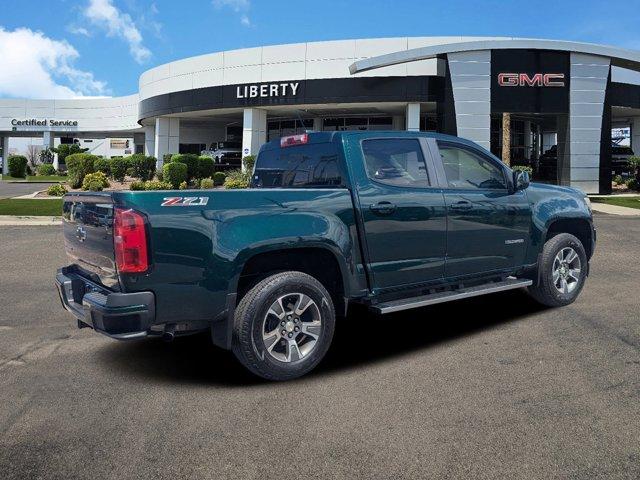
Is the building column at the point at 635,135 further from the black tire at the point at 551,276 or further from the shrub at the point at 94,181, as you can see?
the black tire at the point at 551,276

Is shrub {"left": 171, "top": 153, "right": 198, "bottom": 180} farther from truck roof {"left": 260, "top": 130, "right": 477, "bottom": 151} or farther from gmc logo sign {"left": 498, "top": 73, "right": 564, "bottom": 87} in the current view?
truck roof {"left": 260, "top": 130, "right": 477, "bottom": 151}

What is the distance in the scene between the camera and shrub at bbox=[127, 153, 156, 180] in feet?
107

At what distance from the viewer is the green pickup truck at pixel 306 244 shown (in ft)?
12.6

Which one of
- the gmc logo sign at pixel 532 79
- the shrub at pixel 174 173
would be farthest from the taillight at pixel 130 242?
the gmc logo sign at pixel 532 79

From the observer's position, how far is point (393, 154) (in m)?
5.16

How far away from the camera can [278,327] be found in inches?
167

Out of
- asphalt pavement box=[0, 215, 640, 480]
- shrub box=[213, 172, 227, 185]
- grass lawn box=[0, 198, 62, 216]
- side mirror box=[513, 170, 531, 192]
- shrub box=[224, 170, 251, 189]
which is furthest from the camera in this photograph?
shrub box=[213, 172, 227, 185]

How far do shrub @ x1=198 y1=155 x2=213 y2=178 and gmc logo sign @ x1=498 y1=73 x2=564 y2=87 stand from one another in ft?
50.2

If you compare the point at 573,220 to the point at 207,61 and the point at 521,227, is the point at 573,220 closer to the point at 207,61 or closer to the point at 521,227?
the point at 521,227

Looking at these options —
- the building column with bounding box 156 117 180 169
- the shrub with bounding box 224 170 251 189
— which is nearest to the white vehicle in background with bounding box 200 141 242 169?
the building column with bounding box 156 117 180 169

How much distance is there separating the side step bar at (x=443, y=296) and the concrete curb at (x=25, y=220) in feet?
42.9

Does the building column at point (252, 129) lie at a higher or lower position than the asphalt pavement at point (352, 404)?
higher

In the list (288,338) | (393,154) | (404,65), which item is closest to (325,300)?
(288,338)

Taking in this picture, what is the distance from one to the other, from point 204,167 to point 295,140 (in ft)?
84.8
